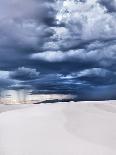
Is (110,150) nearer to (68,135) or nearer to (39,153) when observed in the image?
(39,153)

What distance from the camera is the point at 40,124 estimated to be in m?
13.5

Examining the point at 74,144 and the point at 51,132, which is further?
the point at 51,132

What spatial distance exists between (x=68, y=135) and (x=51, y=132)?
959 millimetres

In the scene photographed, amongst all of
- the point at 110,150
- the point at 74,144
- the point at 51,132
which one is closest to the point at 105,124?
the point at 51,132

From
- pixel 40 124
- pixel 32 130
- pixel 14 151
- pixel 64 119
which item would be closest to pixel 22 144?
pixel 14 151

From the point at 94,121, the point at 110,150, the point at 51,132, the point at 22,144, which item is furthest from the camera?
the point at 94,121

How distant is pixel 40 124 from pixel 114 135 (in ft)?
12.8

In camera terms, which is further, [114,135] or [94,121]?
[94,121]

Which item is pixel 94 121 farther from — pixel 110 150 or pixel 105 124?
pixel 110 150

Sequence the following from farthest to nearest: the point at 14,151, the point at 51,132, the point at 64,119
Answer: the point at 64,119
the point at 51,132
the point at 14,151

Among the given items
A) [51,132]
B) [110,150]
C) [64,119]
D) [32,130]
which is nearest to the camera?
[110,150]

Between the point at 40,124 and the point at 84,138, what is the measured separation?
3.70 metres

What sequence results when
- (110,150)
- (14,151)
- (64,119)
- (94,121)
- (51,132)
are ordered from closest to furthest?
(110,150), (14,151), (51,132), (94,121), (64,119)

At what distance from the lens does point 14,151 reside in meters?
9.22
